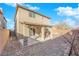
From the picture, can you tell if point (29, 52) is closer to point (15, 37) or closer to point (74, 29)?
point (15, 37)

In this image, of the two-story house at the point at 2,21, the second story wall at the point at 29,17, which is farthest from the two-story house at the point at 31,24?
the two-story house at the point at 2,21

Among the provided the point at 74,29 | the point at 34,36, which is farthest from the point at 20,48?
the point at 74,29

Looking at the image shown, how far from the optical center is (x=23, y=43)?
1.74 m

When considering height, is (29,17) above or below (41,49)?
above

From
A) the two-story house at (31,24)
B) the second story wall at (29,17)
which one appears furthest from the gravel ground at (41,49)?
the second story wall at (29,17)

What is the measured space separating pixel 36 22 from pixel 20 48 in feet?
0.97

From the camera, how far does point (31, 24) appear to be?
5.68ft

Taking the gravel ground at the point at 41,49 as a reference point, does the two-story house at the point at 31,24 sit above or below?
above

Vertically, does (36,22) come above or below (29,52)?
above

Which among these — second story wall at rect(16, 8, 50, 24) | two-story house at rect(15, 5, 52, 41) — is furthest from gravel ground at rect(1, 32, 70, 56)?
second story wall at rect(16, 8, 50, 24)

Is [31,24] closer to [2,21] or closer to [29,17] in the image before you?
[29,17]

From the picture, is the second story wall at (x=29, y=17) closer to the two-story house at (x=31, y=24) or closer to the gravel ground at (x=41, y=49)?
the two-story house at (x=31, y=24)

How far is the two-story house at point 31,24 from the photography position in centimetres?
172

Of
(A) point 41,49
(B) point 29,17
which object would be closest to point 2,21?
(B) point 29,17
